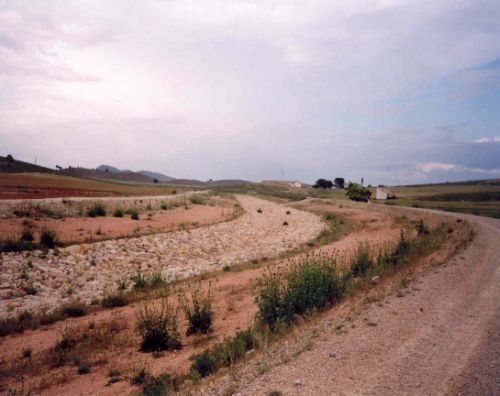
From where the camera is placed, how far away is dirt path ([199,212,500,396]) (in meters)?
5.32

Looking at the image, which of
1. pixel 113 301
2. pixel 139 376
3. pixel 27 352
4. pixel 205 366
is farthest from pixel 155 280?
pixel 205 366

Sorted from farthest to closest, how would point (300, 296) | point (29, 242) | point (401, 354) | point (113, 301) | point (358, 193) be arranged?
point (358, 193), point (29, 242), point (113, 301), point (300, 296), point (401, 354)

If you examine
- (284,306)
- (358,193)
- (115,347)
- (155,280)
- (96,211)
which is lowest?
(115,347)

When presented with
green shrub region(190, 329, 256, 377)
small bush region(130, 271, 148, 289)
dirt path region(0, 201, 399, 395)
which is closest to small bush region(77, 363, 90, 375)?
dirt path region(0, 201, 399, 395)

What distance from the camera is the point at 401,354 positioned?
6242 millimetres

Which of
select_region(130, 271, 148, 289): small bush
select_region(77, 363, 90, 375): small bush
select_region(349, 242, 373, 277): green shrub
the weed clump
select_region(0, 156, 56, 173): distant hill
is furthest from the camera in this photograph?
select_region(0, 156, 56, 173): distant hill

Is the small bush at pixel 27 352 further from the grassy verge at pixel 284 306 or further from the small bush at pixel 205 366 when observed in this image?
the small bush at pixel 205 366

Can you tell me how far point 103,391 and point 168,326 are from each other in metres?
3.57

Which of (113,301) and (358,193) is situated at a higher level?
(358,193)

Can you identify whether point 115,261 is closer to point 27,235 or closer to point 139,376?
point 27,235

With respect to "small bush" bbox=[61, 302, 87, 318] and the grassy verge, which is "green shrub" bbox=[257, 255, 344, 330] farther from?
"small bush" bbox=[61, 302, 87, 318]

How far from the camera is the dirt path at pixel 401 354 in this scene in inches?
209

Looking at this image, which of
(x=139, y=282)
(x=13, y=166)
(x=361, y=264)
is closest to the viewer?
(x=361, y=264)

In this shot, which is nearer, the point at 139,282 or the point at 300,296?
the point at 300,296
